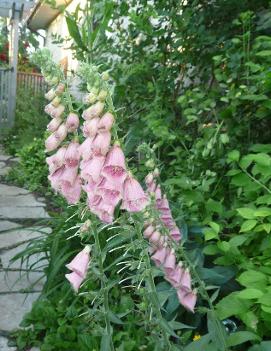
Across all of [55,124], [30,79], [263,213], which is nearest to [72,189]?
[55,124]

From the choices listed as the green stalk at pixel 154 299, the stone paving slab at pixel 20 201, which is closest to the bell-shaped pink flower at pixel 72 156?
the green stalk at pixel 154 299

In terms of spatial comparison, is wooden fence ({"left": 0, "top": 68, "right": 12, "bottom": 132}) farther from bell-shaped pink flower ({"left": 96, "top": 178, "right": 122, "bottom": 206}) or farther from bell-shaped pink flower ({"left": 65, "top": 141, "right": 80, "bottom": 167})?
bell-shaped pink flower ({"left": 96, "top": 178, "right": 122, "bottom": 206})


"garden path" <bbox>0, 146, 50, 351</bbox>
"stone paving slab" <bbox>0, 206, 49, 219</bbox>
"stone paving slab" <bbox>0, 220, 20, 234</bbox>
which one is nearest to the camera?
"garden path" <bbox>0, 146, 50, 351</bbox>

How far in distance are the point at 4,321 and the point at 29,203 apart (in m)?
2.88

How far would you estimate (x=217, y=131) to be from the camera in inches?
108

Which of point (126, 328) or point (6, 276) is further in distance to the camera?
point (6, 276)

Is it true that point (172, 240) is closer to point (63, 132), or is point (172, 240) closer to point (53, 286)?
point (63, 132)

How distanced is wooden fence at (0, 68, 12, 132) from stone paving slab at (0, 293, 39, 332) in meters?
8.28

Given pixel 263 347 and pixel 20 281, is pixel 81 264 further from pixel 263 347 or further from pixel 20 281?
pixel 20 281

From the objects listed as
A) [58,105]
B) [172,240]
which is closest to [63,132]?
[58,105]

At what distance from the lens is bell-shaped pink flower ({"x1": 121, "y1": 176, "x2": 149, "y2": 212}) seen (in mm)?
1344

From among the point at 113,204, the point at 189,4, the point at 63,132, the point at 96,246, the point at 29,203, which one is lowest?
the point at 29,203

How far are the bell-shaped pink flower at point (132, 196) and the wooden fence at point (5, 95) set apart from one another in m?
9.84

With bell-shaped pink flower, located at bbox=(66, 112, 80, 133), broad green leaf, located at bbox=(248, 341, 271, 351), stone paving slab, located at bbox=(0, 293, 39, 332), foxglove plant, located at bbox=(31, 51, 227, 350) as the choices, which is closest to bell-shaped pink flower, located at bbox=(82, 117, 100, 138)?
foxglove plant, located at bbox=(31, 51, 227, 350)
